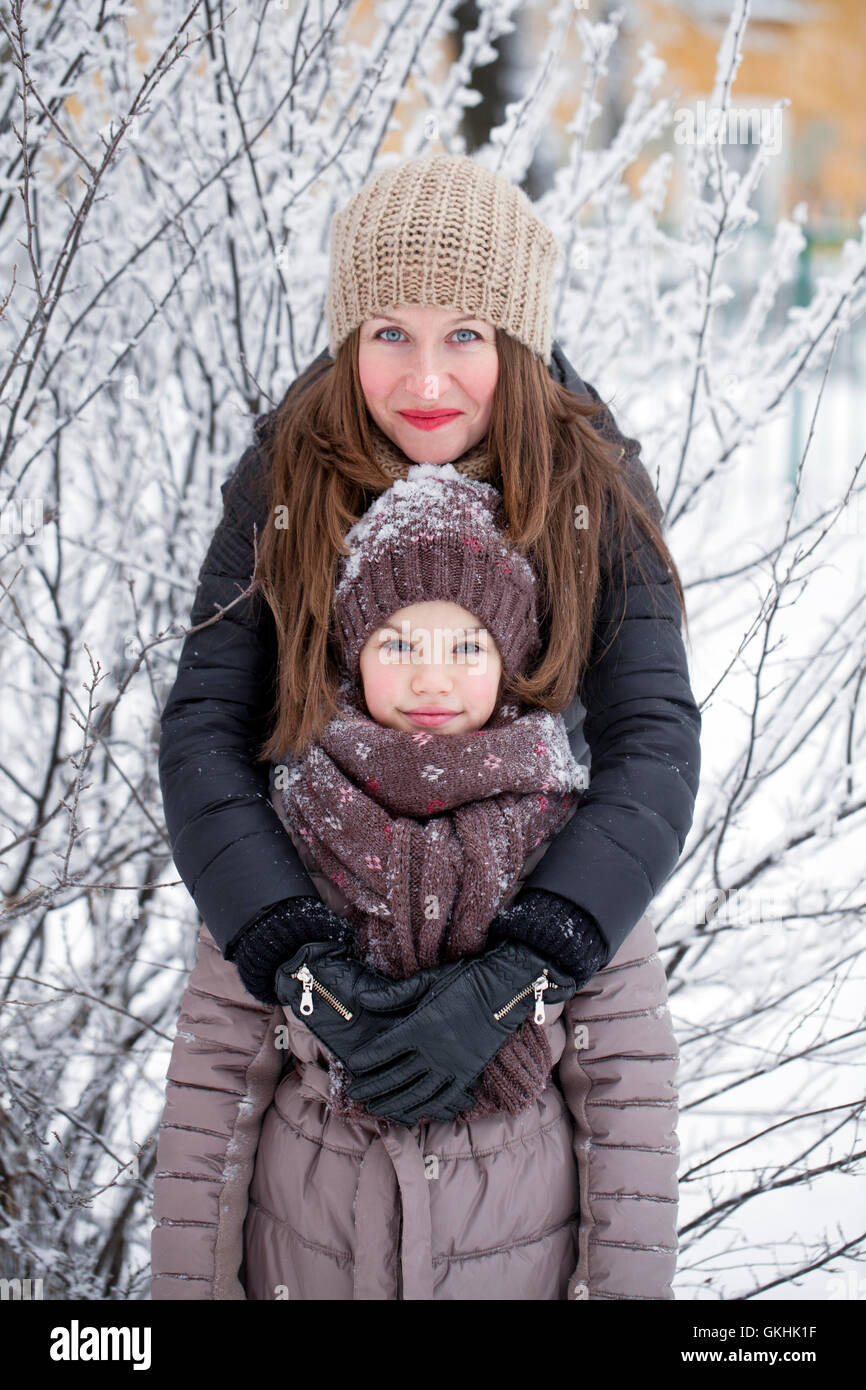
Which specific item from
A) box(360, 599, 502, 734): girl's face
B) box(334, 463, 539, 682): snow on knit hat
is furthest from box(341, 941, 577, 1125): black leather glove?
box(334, 463, 539, 682): snow on knit hat

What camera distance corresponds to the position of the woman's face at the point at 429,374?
175 cm

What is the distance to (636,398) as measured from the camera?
321 centimetres

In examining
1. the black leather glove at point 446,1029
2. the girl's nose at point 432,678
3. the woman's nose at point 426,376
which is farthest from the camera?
the woman's nose at point 426,376

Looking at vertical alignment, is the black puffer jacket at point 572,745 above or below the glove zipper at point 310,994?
above

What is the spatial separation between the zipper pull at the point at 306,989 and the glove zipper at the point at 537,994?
27 centimetres

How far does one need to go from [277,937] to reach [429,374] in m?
0.92

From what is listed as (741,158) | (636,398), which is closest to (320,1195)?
(636,398)

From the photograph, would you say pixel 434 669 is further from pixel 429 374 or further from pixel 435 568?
pixel 429 374

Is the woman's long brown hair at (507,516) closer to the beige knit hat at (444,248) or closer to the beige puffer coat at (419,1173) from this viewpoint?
the beige knit hat at (444,248)

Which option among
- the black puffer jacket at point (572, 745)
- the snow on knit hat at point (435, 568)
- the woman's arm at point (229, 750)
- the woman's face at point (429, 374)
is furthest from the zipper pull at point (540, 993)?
the woman's face at point (429, 374)

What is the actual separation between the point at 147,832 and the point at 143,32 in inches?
86.7

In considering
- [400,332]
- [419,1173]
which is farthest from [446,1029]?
[400,332]

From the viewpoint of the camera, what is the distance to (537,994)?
1556 millimetres
